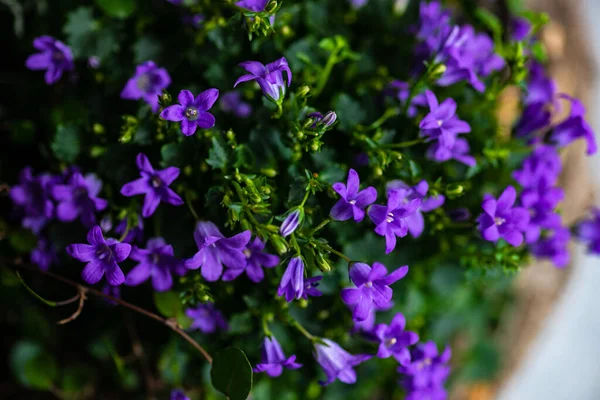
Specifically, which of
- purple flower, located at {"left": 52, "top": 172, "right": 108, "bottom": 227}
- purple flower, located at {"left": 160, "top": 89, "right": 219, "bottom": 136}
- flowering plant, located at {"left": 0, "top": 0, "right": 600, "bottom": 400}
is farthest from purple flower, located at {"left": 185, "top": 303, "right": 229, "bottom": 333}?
purple flower, located at {"left": 160, "top": 89, "right": 219, "bottom": 136}

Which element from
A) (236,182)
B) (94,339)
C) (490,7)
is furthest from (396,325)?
(490,7)

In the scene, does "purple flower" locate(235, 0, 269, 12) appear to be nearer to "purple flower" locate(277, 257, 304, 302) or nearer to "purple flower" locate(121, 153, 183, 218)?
"purple flower" locate(121, 153, 183, 218)

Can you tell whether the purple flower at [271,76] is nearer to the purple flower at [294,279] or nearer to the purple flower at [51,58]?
the purple flower at [294,279]

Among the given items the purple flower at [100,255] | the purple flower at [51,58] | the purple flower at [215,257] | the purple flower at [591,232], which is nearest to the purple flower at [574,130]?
the purple flower at [591,232]

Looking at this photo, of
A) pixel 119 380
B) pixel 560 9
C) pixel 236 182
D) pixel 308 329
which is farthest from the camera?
pixel 560 9

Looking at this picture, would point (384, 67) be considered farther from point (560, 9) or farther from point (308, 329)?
point (560, 9)

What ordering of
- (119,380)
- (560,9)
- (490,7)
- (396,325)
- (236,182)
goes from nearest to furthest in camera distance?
(236,182) → (396,325) → (119,380) → (490,7) → (560,9)
